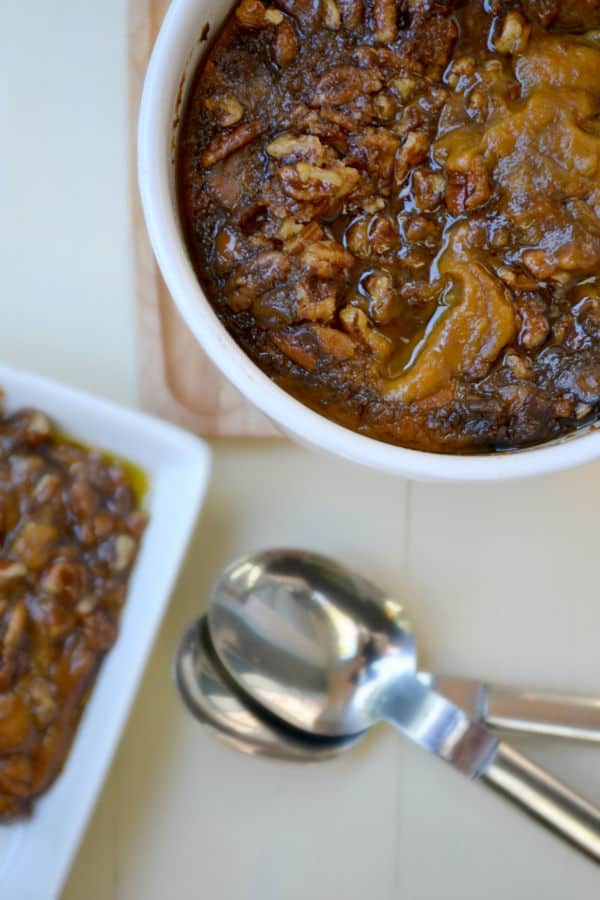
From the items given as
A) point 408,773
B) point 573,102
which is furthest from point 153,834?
point 573,102

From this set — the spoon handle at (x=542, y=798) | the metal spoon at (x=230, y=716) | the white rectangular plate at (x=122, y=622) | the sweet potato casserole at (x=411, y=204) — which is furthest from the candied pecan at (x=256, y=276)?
the spoon handle at (x=542, y=798)

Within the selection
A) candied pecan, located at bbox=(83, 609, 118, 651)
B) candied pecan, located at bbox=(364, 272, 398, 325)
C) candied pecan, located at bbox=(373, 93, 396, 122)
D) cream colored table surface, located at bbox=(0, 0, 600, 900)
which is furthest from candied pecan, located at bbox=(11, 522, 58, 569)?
candied pecan, located at bbox=(373, 93, 396, 122)

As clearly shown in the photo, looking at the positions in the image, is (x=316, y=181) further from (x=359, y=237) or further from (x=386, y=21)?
(x=386, y=21)

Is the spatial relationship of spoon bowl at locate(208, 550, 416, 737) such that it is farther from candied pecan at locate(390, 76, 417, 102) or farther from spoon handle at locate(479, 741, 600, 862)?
candied pecan at locate(390, 76, 417, 102)

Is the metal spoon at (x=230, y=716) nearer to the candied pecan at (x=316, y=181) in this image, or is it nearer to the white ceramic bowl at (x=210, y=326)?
the white ceramic bowl at (x=210, y=326)

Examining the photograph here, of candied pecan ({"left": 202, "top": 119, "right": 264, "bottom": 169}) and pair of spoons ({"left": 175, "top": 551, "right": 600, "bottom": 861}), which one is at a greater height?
candied pecan ({"left": 202, "top": 119, "right": 264, "bottom": 169})

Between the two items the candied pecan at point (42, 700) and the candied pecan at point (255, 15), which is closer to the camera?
the candied pecan at point (255, 15)
